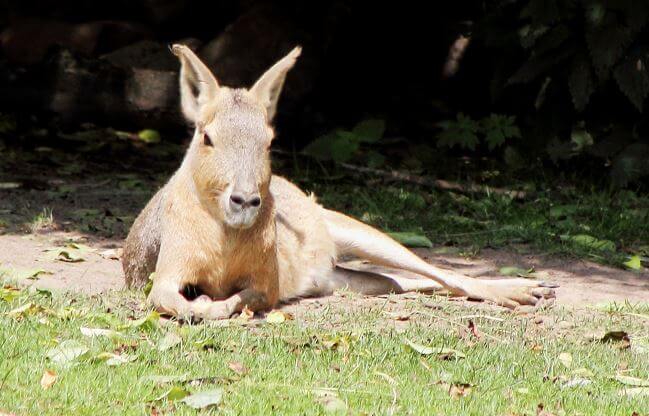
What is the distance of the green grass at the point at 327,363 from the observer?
4.09 metres

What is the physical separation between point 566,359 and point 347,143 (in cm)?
573

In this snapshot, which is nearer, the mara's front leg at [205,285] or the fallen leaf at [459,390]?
the fallen leaf at [459,390]

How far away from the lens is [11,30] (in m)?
12.5

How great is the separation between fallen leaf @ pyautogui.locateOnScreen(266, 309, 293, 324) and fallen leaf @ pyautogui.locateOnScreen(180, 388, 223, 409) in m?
1.36

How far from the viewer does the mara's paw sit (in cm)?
617

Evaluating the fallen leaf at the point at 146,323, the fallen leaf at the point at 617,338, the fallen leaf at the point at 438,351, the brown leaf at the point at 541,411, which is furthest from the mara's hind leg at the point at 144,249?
the brown leaf at the point at 541,411

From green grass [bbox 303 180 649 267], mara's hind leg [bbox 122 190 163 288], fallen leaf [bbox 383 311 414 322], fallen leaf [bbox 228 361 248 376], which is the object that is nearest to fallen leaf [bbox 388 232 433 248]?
green grass [bbox 303 180 649 267]

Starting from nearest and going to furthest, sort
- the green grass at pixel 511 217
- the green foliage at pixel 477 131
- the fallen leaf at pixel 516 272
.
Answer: the fallen leaf at pixel 516 272 < the green grass at pixel 511 217 < the green foliage at pixel 477 131

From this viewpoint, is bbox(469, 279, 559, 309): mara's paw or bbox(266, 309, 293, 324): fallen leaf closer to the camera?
bbox(266, 309, 293, 324): fallen leaf

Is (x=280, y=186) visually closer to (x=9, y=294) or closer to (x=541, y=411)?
(x=9, y=294)

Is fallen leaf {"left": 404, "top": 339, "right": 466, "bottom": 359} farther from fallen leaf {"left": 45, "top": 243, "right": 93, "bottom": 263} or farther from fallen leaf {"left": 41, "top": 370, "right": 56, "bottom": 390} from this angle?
fallen leaf {"left": 45, "top": 243, "right": 93, "bottom": 263}

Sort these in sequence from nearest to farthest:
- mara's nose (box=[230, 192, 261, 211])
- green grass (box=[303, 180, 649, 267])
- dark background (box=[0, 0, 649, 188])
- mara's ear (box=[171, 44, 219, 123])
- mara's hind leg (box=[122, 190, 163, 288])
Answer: mara's nose (box=[230, 192, 261, 211])
mara's ear (box=[171, 44, 219, 123])
mara's hind leg (box=[122, 190, 163, 288])
green grass (box=[303, 180, 649, 267])
dark background (box=[0, 0, 649, 188])

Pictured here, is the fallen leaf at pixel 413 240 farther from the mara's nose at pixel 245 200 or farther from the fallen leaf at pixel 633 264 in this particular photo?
the mara's nose at pixel 245 200

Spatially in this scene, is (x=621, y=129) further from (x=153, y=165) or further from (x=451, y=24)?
(x=153, y=165)
